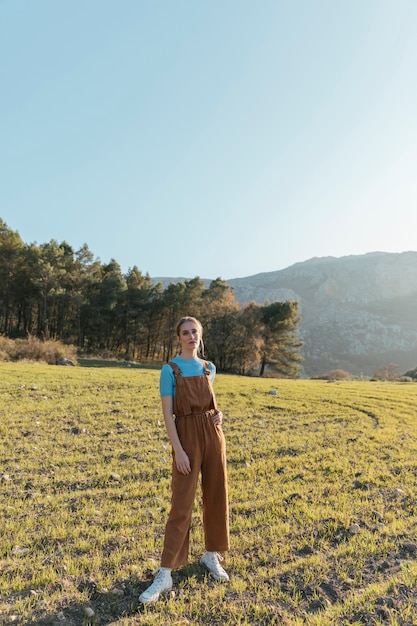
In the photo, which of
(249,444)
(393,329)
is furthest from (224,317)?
(393,329)

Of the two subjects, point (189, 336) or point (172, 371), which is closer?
point (172, 371)

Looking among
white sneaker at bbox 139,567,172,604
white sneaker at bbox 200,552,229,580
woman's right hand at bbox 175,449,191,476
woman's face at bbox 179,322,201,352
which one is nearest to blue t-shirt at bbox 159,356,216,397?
woman's face at bbox 179,322,201,352

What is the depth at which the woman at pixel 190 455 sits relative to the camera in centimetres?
374

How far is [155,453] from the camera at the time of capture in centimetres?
791

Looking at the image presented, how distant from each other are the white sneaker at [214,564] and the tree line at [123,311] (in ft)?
142

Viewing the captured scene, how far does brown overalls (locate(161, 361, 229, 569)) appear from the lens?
148 inches

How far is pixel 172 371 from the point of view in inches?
153

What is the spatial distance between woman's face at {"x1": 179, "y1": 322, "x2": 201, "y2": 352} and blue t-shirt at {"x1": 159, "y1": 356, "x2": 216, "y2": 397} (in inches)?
6.2

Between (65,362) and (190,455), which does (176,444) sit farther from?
(65,362)

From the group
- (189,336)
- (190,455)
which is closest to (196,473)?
(190,455)

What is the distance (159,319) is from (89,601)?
5504 centimetres

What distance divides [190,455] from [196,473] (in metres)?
0.21

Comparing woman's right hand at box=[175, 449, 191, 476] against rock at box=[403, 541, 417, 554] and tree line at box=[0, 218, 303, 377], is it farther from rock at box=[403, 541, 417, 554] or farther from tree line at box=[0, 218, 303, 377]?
tree line at box=[0, 218, 303, 377]

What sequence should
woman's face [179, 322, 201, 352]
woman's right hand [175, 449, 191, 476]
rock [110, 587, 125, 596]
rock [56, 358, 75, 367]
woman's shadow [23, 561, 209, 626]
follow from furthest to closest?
rock [56, 358, 75, 367] → woman's face [179, 322, 201, 352] → woman's right hand [175, 449, 191, 476] → rock [110, 587, 125, 596] → woman's shadow [23, 561, 209, 626]
